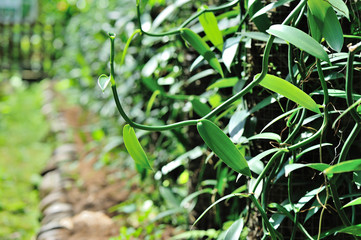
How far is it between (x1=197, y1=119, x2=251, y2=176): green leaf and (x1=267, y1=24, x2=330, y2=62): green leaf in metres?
0.18

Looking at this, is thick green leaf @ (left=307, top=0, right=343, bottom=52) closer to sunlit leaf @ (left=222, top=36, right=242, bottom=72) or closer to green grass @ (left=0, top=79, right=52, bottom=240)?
sunlit leaf @ (left=222, top=36, right=242, bottom=72)

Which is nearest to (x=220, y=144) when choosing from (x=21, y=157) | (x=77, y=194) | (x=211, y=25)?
(x=211, y=25)

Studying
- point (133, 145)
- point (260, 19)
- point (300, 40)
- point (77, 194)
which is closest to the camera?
point (300, 40)

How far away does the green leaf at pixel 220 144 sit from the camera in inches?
29.1

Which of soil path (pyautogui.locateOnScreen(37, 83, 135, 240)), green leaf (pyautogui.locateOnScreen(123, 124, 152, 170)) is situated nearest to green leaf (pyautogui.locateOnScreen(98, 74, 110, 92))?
green leaf (pyautogui.locateOnScreen(123, 124, 152, 170))

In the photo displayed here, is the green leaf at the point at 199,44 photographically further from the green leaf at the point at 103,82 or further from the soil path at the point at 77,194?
the soil path at the point at 77,194

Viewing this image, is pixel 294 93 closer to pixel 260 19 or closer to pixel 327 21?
pixel 327 21

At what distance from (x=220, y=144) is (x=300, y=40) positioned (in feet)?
0.69

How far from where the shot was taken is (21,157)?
11.0 feet

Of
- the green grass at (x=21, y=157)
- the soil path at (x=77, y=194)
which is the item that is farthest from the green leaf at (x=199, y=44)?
the green grass at (x=21, y=157)

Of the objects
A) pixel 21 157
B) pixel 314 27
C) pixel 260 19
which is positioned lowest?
pixel 314 27

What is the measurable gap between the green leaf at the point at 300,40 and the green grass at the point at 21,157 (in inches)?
74.2

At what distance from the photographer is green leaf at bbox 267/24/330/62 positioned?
68 centimetres

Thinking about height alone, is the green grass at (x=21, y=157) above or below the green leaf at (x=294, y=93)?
above
